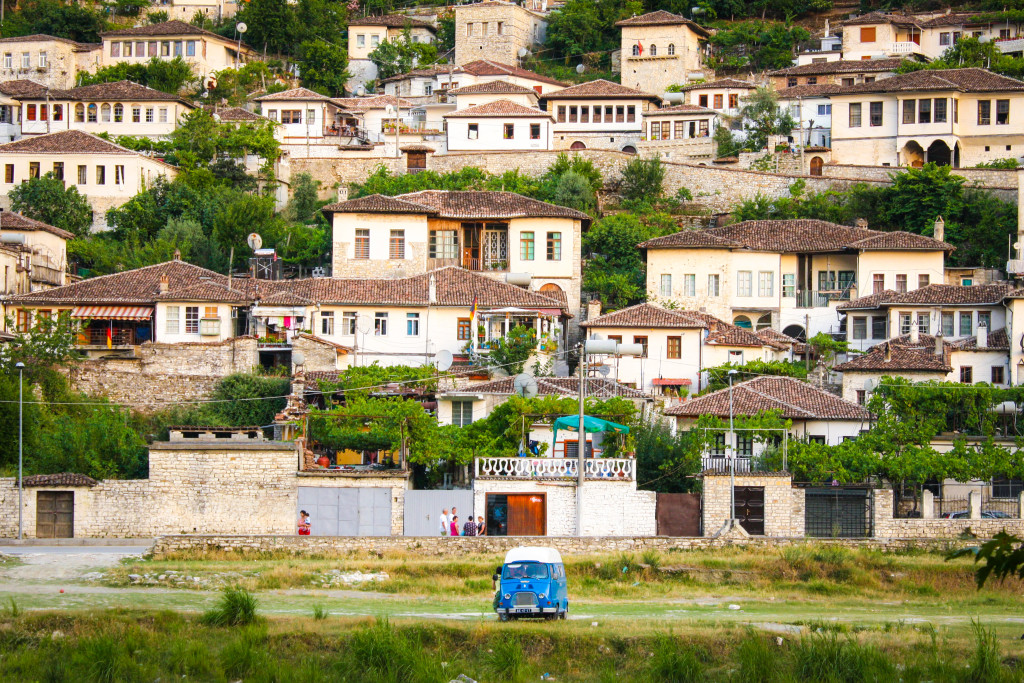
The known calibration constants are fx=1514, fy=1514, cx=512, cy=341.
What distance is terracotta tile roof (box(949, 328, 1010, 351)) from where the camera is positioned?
49.1 meters

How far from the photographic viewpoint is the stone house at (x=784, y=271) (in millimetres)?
56281

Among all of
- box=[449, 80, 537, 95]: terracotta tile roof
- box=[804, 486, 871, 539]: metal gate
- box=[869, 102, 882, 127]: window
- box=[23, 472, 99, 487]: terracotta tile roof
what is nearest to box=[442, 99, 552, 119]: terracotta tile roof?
box=[449, 80, 537, 95]: terracotta tile roof

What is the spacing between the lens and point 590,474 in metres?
38.6

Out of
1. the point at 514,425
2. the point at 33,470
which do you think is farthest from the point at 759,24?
the point at 33,470

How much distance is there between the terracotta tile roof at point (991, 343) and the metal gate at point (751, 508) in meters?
13.8

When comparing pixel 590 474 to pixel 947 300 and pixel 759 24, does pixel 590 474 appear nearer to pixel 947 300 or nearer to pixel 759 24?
pixel 947 300

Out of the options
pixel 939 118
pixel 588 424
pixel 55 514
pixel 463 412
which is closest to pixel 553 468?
pixel 588 424

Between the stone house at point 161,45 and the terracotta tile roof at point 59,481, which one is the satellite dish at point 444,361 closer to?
the terracotta tile roof at point 59,481

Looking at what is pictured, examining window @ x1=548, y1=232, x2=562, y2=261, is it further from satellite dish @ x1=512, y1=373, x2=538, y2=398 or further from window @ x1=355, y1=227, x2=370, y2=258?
satellite dish @ x1=512, y1=373, x2=538, y2=398

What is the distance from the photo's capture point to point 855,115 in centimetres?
6906

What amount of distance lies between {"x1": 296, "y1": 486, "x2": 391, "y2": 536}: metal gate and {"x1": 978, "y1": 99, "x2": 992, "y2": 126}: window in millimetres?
40189

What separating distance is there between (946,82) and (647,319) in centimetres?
2287

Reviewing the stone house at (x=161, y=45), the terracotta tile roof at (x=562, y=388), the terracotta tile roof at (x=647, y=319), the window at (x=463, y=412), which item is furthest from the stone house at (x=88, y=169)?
the window at (x=463, y=412)

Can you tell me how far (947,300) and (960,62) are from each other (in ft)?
93.7
